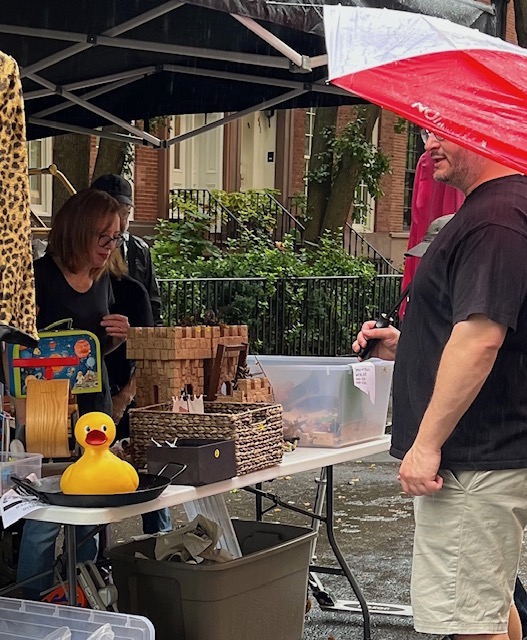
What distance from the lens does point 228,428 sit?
12.9 feet

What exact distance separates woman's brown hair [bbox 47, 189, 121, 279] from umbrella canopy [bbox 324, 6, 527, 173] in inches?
60.2

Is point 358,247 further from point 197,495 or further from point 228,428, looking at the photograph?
point 197,495

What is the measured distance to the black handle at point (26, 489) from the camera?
11.6 feet

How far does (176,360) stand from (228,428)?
403 mm

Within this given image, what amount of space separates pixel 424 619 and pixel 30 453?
1.53 m

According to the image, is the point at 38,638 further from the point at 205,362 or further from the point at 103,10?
the point at 103,10

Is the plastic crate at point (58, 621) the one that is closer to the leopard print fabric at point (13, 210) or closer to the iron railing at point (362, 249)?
the leopard print fabric at point (13, 210)

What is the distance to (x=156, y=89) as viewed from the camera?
7055 millimetres

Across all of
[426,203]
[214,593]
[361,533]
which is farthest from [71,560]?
[361,533]

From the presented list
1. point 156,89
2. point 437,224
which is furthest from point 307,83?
point 437,224

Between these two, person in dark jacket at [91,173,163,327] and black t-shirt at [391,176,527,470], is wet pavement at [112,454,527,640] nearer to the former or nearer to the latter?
person in dark jacket at [91,173,163,327]

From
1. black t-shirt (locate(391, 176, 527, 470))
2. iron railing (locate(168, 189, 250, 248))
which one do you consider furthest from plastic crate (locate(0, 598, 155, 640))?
iron railing (locate(168, 189, 250, 248))

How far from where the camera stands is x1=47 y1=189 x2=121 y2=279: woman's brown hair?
186 inches

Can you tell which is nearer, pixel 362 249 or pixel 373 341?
pixel 373 341
